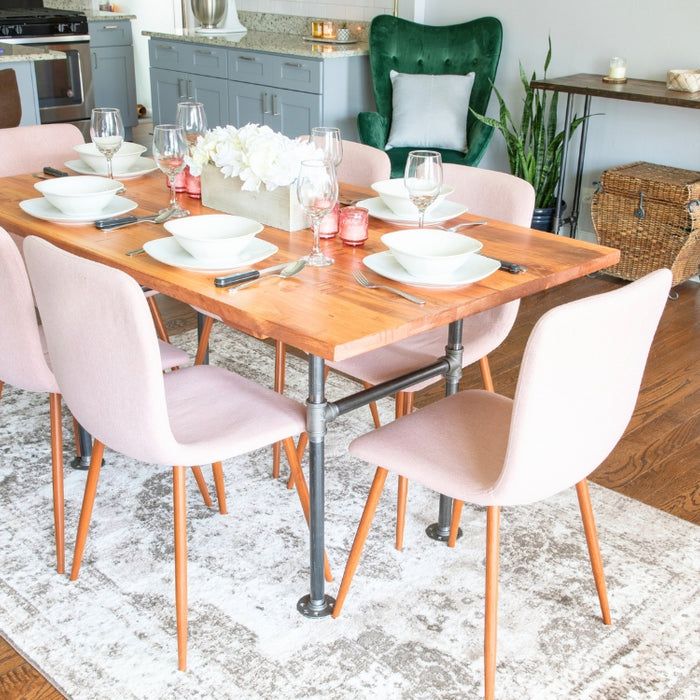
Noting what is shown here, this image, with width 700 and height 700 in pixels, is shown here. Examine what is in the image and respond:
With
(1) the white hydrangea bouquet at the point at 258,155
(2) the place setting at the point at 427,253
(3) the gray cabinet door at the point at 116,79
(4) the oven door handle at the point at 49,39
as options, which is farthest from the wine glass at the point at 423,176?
(3) the gray cabinet door at the point at 116,79

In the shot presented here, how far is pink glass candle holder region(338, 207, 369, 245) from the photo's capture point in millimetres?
2031

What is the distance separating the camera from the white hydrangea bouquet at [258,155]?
205 centimetres

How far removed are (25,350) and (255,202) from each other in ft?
2.04

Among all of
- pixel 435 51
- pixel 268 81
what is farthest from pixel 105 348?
pixel 268 81

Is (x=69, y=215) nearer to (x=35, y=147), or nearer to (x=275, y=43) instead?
(x=35, y=147)

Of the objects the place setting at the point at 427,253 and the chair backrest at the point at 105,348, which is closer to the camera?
the chair backrest at the point at 105,348

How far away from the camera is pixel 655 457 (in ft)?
8.86

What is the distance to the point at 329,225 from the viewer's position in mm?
2107

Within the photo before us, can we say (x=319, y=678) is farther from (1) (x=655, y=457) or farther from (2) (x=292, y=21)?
(2) (x=292, y=21)

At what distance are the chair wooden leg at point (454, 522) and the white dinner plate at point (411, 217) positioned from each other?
67 centimetres

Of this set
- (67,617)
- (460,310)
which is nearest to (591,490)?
(460,310)

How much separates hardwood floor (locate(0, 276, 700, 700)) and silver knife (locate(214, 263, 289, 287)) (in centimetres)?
85

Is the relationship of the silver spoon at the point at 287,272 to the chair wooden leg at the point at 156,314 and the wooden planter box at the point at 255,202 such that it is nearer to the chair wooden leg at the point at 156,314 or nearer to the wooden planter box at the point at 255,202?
the wooden planter box at the point at 255,202

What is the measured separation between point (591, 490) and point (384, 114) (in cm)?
283
